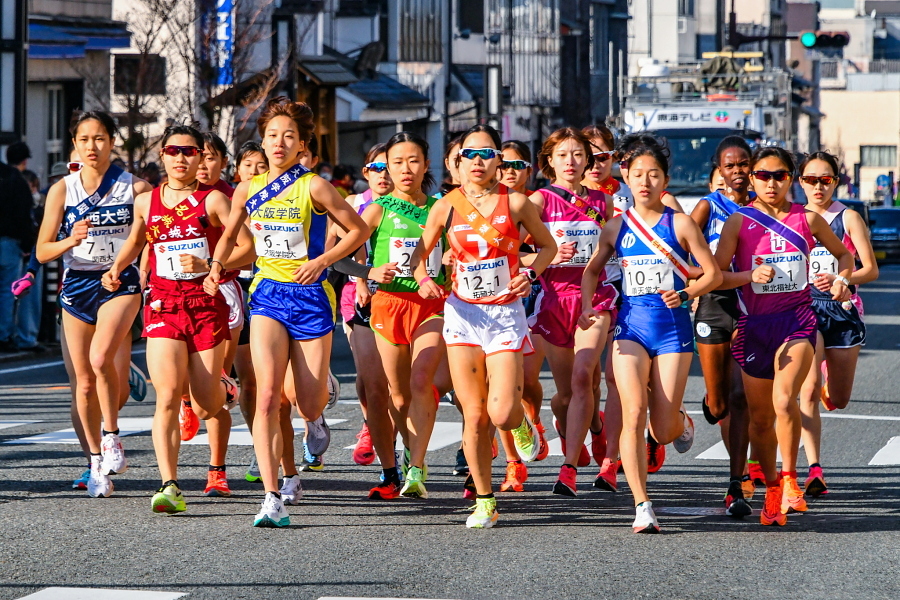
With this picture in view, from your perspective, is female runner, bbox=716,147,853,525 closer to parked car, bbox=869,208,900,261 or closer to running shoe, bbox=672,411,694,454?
running shoe, bbox=672,411,694,454

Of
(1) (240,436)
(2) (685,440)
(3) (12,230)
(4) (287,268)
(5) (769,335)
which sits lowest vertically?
(1) (240,436)

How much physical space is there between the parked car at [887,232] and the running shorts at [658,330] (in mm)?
34735

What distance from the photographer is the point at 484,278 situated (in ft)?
25.0

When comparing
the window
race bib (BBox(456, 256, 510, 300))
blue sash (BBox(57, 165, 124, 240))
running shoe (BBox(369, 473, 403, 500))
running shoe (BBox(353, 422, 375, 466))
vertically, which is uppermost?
the window

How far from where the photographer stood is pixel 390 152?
849 centimetres

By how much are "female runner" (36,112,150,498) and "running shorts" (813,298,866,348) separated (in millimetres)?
4042

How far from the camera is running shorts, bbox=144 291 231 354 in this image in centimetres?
795

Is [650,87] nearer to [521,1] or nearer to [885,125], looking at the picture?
[521,1]

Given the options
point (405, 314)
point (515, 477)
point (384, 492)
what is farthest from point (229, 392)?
point (515, 477)

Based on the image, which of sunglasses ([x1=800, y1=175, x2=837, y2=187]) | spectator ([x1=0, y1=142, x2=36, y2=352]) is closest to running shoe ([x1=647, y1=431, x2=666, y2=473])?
sunglasses ([x1=800, y1=175, x2=837, y2=187])

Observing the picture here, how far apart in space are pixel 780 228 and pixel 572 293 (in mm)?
1573

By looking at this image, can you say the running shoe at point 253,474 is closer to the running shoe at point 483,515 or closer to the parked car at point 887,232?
the running shoe at point 483,515

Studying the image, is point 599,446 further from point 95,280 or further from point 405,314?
point 95,280

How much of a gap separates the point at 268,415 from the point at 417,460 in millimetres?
1154
